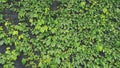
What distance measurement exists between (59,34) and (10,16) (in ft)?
2.92

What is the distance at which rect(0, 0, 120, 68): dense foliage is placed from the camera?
3.56m

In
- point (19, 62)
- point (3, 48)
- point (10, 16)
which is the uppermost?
A: point (10, 16)

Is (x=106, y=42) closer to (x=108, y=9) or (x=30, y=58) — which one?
(x=108, y=9)

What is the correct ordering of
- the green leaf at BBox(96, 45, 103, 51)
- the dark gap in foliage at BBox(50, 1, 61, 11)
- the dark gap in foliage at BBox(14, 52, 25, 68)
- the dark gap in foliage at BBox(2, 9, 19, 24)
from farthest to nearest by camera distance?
the dark gap in foliage at BBox(50, 1, 61, 11) → the dark gap in foliage at BBox(2, 9, 19, 24) → the green leaf at BBox(96, 45, 103, 51) → the dark gap in foliage at BBox(14, 52, 25, 68)

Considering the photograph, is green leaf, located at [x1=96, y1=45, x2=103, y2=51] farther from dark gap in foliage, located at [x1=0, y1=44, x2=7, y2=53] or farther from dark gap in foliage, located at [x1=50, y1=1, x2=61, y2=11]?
dark gap in foliage, located at [x1=0, y1=44, x2=7, y2=53]

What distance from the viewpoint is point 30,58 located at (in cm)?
355

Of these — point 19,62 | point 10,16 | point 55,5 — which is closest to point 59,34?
point 55,5

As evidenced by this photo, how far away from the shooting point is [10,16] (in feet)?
12.8

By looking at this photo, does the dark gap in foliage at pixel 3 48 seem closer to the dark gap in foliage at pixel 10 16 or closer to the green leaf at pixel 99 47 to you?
the dark gap in foliage at pixel 10 16

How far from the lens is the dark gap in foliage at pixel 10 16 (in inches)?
152

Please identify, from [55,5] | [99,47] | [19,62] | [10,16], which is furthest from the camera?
[55,5]

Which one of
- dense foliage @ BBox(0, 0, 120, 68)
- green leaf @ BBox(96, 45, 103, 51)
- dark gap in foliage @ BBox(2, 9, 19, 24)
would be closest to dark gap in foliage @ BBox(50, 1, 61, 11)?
dense foliage @ BBox(0, 0, 120, 68)

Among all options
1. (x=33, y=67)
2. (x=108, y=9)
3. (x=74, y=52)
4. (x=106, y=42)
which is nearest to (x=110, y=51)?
(x=106, y=42)

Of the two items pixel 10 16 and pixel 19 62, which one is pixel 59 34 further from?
pixel 10 16
